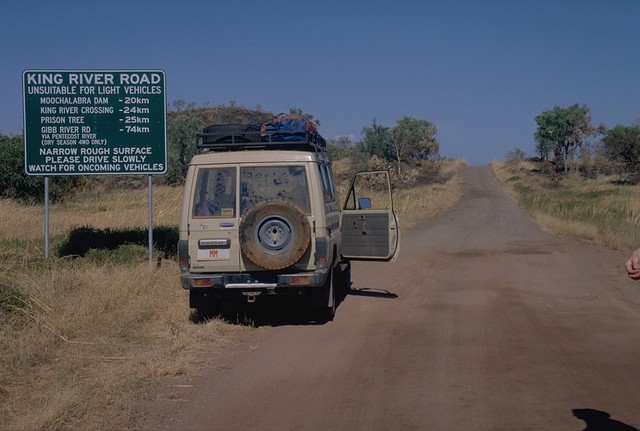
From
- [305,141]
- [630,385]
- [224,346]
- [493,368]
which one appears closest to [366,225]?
[305,141]

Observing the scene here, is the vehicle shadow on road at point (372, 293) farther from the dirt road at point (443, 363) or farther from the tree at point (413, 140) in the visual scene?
the tree at point (413, 140)

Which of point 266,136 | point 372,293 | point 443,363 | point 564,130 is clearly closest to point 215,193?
point 266,136

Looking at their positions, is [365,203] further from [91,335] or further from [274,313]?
[91,335]

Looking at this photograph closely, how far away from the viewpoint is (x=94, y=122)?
1436 centimetres

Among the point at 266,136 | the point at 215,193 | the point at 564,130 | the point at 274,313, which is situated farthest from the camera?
the point at 564,130

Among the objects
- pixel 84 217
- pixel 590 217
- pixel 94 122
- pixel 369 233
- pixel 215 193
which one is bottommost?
pixel 590 217

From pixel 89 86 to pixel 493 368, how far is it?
31.9 feet

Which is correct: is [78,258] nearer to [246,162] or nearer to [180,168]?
[246,162]

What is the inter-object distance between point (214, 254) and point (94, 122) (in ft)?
19.2

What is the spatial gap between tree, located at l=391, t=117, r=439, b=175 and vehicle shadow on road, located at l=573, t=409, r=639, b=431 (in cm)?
4510

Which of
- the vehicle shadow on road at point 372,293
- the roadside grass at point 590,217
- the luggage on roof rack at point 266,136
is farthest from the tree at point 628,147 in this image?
the luggage on roof rack at point 266,136

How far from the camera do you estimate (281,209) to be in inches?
371

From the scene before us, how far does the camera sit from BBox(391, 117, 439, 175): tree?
5516cm

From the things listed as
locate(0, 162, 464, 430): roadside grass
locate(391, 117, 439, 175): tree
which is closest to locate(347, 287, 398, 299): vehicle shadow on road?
locate(0, 162, 464, 430): roadside grass
